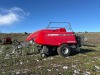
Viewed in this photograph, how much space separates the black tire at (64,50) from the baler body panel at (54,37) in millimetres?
298

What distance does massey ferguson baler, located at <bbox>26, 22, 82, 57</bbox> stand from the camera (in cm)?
1386

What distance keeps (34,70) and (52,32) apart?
4850 mm

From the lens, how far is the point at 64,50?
47.0 feet

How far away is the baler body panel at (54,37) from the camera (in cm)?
1380

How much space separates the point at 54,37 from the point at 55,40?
0.75 feet

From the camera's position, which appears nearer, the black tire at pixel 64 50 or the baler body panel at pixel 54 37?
the baler body panel at pixel 54 37

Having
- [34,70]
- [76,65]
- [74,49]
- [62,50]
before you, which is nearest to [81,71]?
[76,65]

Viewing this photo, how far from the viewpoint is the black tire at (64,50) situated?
14.1 m

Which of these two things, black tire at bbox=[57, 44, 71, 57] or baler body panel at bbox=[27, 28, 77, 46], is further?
black tire at bbox=[57, 44, 71, 57]

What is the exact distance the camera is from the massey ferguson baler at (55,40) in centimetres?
1386

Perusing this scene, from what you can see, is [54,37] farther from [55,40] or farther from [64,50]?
[64,50]

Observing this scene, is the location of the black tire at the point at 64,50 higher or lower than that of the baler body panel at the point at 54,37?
lower

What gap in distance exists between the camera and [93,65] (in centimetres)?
Result: 1082

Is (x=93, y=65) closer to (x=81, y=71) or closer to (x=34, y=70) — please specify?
(x=81, y=71)
